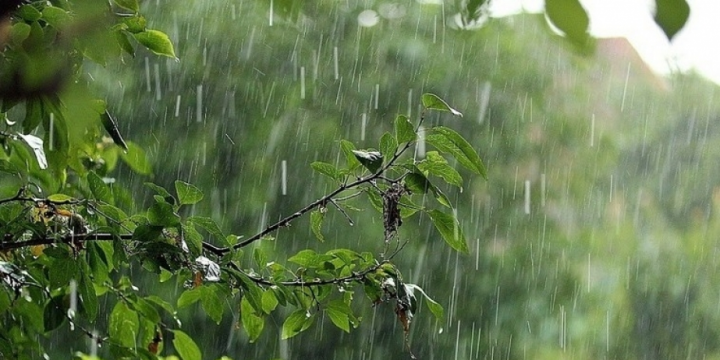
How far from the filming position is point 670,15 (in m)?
0.27

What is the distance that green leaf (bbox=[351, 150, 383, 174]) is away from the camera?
31.2 inches

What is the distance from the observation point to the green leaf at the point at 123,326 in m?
0.97

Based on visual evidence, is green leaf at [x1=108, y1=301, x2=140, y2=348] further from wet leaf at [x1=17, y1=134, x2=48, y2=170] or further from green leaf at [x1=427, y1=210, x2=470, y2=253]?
green leaf at [x1=427, y1=210, x2=470, y2=253]

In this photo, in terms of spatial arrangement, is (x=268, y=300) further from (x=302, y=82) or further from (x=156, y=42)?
(x=302, y=82)

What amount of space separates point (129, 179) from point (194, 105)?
42 cm

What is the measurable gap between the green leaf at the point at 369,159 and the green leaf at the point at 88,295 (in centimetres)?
29

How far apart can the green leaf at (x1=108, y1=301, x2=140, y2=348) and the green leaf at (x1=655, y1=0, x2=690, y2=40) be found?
805 mm

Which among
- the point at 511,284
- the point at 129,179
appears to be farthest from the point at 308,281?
the point at 511,284

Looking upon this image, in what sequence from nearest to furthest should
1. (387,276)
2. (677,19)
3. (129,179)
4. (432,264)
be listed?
1. (677,19)
2. (387,276)
3. (129,179)
4. (432,264)

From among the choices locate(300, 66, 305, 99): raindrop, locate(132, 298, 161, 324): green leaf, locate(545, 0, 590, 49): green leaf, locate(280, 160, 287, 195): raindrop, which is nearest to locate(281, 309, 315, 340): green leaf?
locate(132, 298, 161, 324): green leaf

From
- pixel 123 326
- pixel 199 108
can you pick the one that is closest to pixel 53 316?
pixel 123 326

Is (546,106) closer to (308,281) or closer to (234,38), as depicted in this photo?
(234,38)

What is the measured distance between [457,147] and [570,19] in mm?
476

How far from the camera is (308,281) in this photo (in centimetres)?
97
